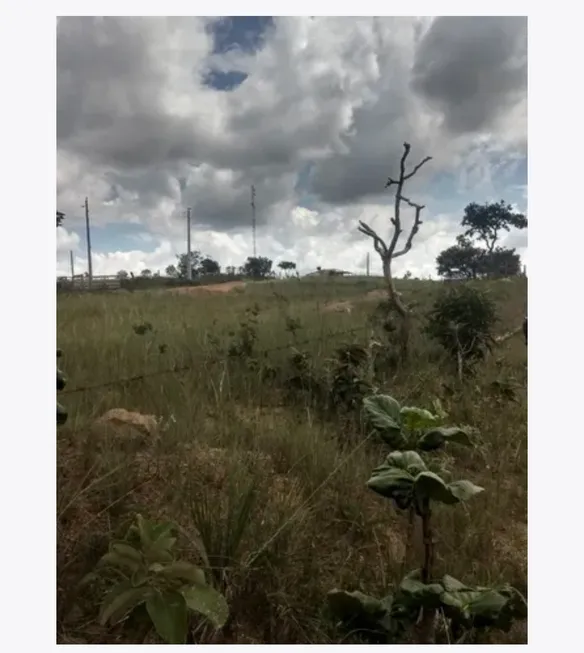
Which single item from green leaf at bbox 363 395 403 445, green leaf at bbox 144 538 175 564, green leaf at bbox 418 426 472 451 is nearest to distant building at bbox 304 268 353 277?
green leaf at bbox 363 395 403 445

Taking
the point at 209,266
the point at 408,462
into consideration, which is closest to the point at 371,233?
the point at 209,266

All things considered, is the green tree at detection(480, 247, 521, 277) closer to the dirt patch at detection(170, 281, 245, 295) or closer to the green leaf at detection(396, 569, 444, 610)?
the dirt patch at detection(170, 281, 245, 295)

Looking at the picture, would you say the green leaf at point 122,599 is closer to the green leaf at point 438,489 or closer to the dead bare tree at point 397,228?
the green leaf at point 438,489

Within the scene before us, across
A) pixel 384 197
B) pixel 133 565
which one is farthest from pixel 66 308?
pixel 384 197
